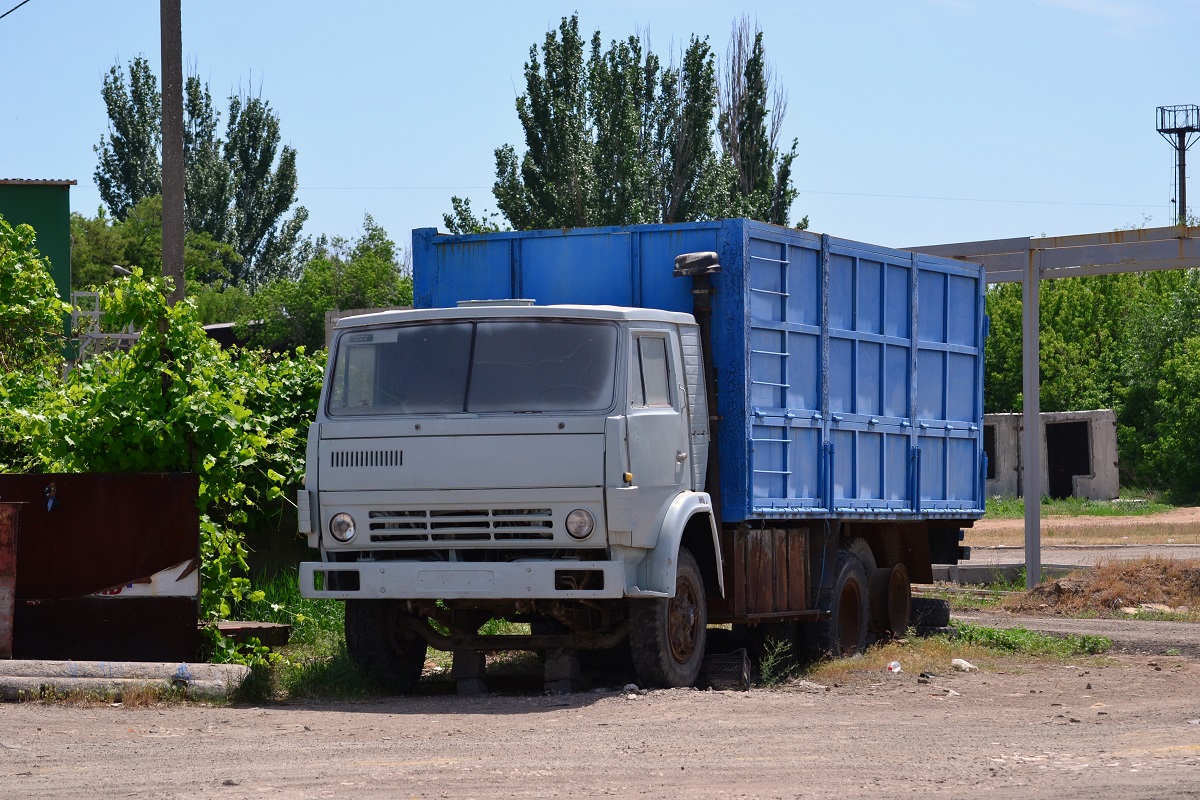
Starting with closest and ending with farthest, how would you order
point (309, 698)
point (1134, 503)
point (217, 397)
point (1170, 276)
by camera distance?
1. point (309, 698)
2. point (217, 397)
3. point (1134, 503)
4. point (1170, 276)

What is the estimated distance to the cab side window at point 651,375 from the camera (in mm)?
9869

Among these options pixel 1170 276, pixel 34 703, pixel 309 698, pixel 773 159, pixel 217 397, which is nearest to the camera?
pixel 34 703

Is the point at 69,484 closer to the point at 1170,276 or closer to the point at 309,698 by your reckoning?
the point at 309,698

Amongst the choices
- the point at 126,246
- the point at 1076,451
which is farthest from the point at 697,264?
the point at 126,246

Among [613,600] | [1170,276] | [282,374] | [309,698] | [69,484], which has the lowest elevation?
[309,698]

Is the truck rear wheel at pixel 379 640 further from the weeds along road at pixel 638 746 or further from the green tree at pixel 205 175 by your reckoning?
the green tree at pixel 205 175

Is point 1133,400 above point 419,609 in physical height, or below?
above

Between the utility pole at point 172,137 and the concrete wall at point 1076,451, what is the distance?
29.7 metres

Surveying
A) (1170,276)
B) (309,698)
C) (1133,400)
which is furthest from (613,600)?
(1170,276)

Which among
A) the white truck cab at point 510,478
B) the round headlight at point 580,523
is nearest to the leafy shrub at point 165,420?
the white truck cab at point 510,478

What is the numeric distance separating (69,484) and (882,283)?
6482mm

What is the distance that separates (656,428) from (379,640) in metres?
2.35

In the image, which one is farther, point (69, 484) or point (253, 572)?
point (253, 572)

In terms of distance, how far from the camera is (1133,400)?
153ft
